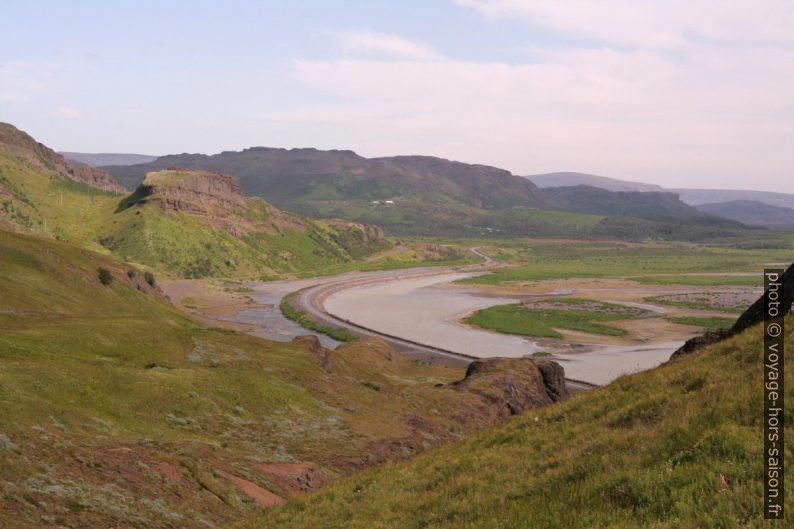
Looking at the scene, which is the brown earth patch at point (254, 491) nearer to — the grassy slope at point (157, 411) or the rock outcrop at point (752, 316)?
the grassy slope at point (157, 411)

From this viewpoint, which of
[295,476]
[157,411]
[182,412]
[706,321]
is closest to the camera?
[295,476]

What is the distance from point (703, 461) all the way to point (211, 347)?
1643 inches

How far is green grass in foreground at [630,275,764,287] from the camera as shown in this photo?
180 metres

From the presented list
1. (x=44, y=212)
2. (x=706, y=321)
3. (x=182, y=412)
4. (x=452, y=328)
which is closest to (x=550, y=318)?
(x=452, y=328)

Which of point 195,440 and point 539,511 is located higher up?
point 539,511

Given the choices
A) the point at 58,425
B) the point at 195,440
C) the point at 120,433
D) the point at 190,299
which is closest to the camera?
the point at 58,425

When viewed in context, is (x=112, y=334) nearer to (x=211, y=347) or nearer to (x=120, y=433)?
(x=211, y=347)

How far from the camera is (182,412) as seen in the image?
33.3 meters

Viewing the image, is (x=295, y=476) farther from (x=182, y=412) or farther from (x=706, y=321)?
(x=706, y=321)

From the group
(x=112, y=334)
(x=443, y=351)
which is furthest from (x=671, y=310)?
(x=112, y=334)

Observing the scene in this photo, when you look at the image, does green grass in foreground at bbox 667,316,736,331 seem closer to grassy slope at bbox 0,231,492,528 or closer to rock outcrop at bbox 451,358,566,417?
rock outcrop at bbox 451,358,566,417

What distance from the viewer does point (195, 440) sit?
2972 centimetres

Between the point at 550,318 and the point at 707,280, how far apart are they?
90893 millimetres

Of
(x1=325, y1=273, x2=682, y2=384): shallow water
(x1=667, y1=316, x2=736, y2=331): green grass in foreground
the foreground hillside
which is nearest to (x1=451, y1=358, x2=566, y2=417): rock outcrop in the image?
the foreground hillside
